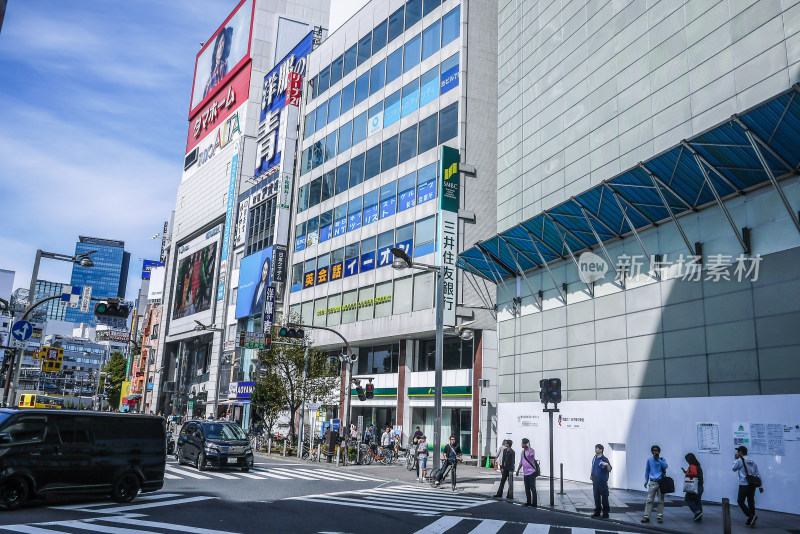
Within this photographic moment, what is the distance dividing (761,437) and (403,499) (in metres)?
10.4

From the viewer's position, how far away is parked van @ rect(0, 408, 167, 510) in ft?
42.5

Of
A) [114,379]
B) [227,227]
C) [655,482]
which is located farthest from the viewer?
[114,379]

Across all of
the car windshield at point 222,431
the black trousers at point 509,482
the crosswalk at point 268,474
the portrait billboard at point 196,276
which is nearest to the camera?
the black trousers at point 509,482

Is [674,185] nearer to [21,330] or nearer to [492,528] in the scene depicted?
[492,528]

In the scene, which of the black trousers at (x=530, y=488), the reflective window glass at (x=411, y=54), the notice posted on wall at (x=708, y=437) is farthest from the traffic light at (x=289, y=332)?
the reflective window glass at (x=411, y=54)

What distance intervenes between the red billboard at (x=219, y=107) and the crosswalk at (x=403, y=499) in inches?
2660

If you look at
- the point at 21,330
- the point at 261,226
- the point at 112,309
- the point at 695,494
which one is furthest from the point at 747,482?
the point at 261,226

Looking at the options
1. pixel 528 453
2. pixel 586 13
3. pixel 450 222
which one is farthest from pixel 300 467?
pixel 586 13

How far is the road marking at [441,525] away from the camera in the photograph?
12.5 metres

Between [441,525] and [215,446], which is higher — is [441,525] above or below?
below

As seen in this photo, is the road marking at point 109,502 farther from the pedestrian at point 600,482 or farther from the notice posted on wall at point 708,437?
the notice posted on wall at point 708,437

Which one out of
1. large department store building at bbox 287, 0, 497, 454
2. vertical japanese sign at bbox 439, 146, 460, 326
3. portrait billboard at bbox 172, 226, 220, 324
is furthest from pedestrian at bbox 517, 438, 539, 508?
portrait billboard at bbox 172, 226, 220, 324

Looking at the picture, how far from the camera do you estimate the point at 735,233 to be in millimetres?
19719

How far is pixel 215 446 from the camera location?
77.2 feet
